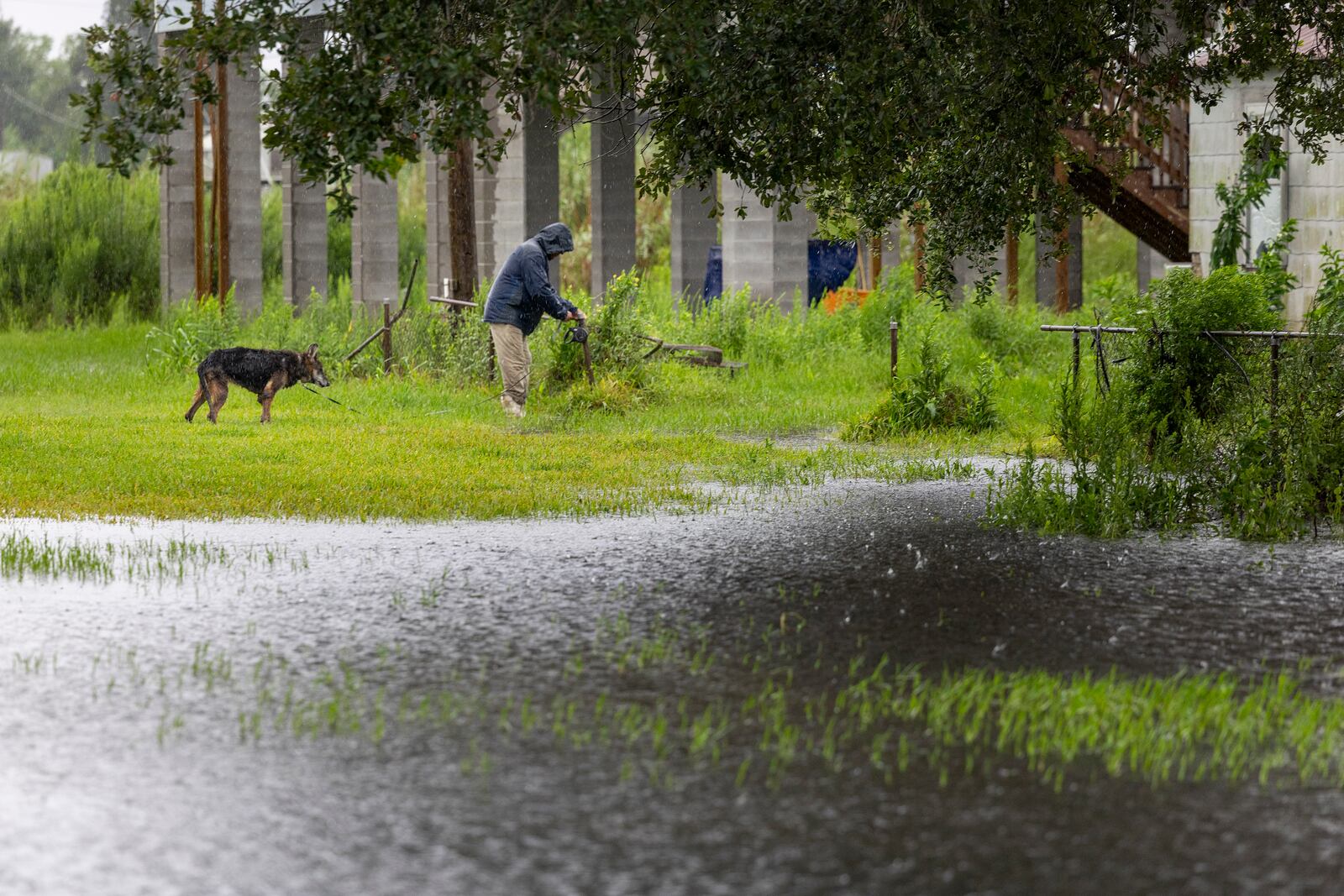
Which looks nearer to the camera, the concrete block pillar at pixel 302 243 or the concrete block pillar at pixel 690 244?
the concrete block pillar at pixel 302 243

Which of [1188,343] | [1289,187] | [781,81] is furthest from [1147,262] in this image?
[781,81]

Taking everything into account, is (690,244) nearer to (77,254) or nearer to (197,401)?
(77,254)

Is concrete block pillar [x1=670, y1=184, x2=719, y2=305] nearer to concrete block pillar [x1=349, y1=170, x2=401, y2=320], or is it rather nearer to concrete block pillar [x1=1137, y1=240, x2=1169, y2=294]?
concrete block pillar [x1=349, y1=170, x2=401, y2=320]

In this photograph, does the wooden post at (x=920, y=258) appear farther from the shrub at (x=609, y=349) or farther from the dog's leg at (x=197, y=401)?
the dog's leg at (x=197, y=401)

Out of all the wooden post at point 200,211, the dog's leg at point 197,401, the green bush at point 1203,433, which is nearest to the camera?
the green bush at point 1203,433

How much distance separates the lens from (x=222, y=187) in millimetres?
33750

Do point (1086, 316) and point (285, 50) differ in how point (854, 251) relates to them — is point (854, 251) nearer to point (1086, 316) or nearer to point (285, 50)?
point (1086, 316)

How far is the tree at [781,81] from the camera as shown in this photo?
30.6ft

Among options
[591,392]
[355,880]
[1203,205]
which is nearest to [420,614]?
[355,880]

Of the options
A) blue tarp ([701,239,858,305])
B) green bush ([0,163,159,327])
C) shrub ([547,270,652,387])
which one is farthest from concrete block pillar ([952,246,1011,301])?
green bush ([0,163,159,327])

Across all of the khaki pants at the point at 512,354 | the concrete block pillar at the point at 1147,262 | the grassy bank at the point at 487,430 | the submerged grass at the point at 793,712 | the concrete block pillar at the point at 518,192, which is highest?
the concrete block pillar at the point at 518,192

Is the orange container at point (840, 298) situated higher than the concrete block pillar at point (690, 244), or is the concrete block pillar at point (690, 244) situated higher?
the concrete block pillar at point (690, 244)

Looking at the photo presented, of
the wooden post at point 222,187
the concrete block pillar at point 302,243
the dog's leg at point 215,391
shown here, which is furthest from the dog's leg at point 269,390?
the concrete block pillar at point 302,243

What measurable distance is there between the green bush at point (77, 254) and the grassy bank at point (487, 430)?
8.26 m
